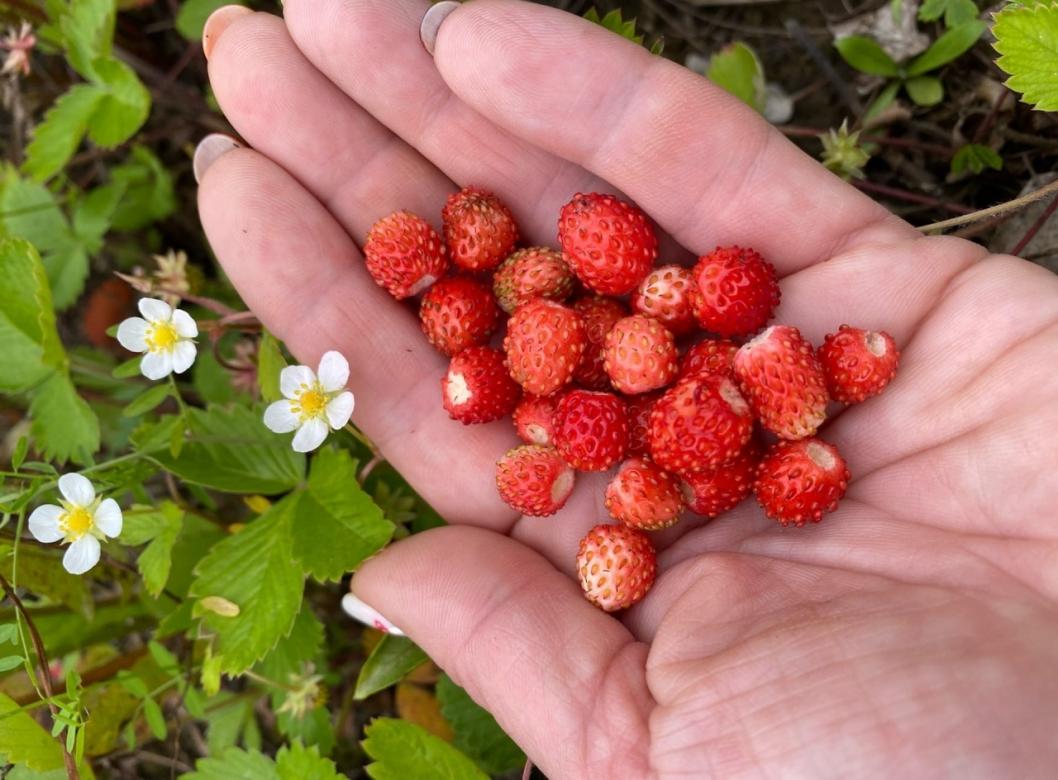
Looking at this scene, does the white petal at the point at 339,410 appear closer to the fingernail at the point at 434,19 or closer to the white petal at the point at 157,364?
the white petal at the point at 157,364

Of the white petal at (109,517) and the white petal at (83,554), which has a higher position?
the white petal at (109,517)

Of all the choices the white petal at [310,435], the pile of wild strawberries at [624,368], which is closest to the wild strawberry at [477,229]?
the pile of wild strawberries at [624,368]

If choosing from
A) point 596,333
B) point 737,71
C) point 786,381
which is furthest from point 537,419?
point 737,71

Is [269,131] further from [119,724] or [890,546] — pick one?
[890,546]

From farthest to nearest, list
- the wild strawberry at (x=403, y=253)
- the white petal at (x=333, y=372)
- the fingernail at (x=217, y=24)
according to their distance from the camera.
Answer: the fingernail at (x=217, y=24) < the wild strawberry at (x=403, y=253) < the white petal at (x=333, y=372)

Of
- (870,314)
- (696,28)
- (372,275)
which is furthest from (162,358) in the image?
(696,28)

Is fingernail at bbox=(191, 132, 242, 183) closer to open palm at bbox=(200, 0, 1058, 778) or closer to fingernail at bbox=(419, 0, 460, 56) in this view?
open palm at bbox=(200, 0, 1058, 778)
